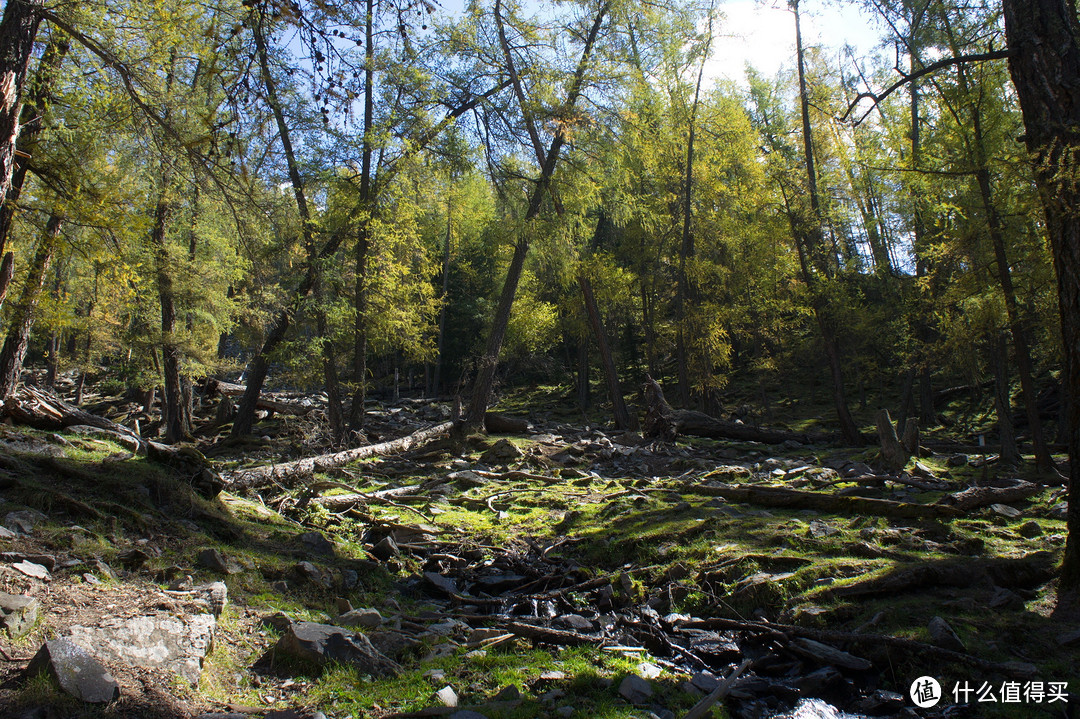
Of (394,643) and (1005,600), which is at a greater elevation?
(1005,600)

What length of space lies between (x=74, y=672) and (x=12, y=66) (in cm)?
574

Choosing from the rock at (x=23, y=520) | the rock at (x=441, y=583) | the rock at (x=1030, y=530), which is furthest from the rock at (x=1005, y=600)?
the rock at (x=23, y=520)

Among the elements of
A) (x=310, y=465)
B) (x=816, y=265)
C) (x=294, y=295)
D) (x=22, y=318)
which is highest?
(x=816, y=265)

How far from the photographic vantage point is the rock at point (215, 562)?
4809 millimetres

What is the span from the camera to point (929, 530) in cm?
601

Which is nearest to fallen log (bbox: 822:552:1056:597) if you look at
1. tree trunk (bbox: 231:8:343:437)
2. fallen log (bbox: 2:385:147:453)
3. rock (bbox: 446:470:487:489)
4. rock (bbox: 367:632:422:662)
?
rock (bbox: 367:632:422:662)

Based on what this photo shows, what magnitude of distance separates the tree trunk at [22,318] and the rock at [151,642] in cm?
743

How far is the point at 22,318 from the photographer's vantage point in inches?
414

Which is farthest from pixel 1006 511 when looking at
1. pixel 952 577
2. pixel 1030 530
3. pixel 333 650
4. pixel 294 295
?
pixel 294 295

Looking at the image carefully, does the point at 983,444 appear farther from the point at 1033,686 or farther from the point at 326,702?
the point at 326,702

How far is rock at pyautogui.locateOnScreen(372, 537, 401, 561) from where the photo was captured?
6.54 m

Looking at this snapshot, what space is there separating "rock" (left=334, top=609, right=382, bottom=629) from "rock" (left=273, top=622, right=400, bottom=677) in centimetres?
59

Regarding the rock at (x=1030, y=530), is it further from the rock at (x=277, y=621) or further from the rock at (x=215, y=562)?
the rock at (x=215, y=562)

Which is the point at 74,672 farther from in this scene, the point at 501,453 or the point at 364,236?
the point at 364,236
